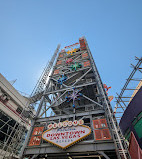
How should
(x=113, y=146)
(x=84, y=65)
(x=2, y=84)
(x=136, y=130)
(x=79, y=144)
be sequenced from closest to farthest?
1. (x=113, y=146)
2. (x=79, y=144)
3. (x=136, y=130)
4. (x=84, y=65)
5. (x=2, y=84)

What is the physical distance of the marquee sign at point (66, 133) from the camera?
33.5ft

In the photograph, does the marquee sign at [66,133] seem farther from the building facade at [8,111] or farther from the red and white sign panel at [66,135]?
the building facade at [8,111]

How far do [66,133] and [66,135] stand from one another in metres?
0.20

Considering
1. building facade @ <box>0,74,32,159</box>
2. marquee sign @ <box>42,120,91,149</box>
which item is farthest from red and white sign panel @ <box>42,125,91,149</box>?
building facade @ <box>0,74,32,159</box>

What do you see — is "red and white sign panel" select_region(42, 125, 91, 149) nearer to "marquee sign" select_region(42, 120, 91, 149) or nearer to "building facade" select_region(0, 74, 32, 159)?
"marquee sign" select_region(42, 120, 91, 149)

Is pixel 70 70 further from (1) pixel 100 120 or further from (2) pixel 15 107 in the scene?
(2) pixel 15 107

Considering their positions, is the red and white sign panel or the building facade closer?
the red and white sign panel

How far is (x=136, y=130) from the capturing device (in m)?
11.9

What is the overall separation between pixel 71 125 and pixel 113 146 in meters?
4.18

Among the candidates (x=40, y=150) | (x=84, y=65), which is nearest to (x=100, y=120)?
(x=40, y=150)

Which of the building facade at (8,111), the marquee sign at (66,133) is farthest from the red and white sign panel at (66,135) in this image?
the building facade at (8,111)

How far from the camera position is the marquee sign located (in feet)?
33.5

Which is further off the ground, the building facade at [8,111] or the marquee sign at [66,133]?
the building facade at [8,111]

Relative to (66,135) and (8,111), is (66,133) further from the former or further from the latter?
(8,111)
